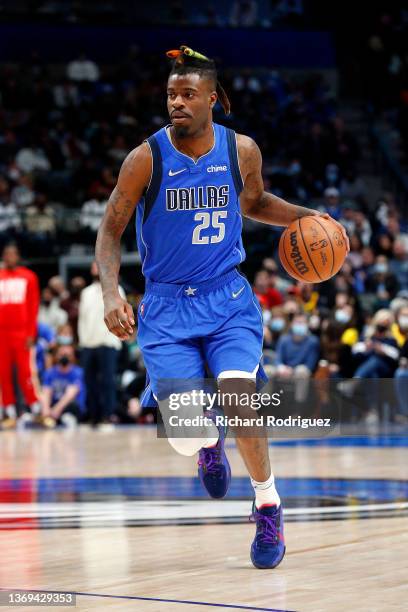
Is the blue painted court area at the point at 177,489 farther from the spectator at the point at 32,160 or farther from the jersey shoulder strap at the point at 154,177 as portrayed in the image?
the spectator at the point at 32,160

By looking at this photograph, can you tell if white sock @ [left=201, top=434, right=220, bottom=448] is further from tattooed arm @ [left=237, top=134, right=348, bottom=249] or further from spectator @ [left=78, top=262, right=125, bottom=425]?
spectator @ [left=78, top=262, right=125, bottom=425]

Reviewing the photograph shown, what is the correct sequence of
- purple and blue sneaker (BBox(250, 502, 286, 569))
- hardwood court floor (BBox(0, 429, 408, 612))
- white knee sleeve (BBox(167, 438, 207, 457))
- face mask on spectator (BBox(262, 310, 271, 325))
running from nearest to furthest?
hardwood court floor (BBox(0, 429, 408, 612)) < purple and blue sneaker (BBox(250, 502, 286, 569)) < white knee sleeve (BBox(167, 438, 207, 457)) < face mask on spectator (BBox(262, 310, 271, 325))

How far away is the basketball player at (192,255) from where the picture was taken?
5.67 meters

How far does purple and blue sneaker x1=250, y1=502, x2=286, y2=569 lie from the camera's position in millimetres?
5562

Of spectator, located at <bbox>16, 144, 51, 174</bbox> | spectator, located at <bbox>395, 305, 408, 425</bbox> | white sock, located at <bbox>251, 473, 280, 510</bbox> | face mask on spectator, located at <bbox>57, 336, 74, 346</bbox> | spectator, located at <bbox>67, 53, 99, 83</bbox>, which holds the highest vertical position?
spectator, located at <bbox>67, 53, 99, 83</bbox>

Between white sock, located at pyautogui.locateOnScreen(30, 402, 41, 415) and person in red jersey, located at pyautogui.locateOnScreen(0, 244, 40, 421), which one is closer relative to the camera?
person in red jersey, located at pyautogui.locateOnScreen(0, 244, 40, 421)

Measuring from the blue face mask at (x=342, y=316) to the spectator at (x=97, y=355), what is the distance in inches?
100

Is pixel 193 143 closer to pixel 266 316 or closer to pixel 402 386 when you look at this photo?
pixel 402 386

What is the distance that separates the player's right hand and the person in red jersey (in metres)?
8.99

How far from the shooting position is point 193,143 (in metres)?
5.76

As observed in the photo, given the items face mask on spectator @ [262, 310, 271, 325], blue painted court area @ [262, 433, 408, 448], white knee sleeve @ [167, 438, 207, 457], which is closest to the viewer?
white knee sleeve @ [167, 438, 207, 457]

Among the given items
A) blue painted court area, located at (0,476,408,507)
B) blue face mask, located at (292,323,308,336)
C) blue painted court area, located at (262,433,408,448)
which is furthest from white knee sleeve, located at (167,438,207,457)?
blue face mask, located at (292,323,308,336)

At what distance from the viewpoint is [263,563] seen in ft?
18.2

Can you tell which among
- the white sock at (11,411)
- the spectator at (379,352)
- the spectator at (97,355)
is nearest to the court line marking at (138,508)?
the spectator at (379,352)
